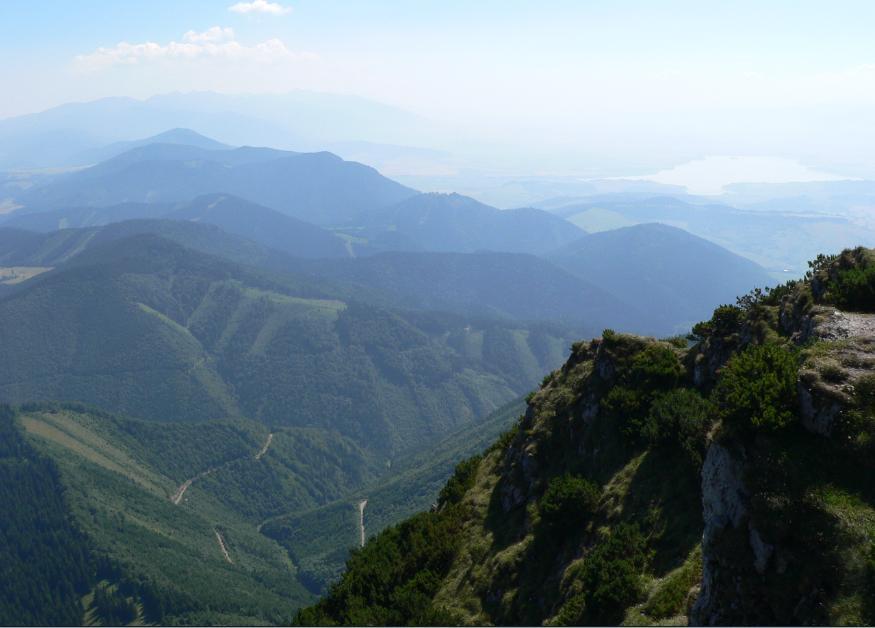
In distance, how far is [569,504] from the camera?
4009cm

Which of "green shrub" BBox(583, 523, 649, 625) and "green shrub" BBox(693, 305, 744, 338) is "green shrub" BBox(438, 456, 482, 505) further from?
"green shrub" BBox(693, 305, 744, 338)

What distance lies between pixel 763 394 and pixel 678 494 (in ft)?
45.3

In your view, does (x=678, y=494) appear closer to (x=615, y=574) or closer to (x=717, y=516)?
(x=615, y=574)

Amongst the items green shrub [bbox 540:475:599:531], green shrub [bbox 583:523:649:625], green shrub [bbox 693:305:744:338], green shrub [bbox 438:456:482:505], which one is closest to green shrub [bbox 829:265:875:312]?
green shrub [bbox 693:305:744:338]

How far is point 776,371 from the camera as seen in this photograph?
80.3 ft

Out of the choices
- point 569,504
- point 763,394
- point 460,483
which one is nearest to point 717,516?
point 763,394

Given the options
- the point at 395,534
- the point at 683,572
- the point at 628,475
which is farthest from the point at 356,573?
the point at 683,572

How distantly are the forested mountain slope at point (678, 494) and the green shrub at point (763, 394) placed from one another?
0.29 ft

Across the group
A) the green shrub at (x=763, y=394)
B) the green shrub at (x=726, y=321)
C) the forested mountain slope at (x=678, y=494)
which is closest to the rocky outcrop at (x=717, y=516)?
the forested mountain slope at (x=678, y=494)

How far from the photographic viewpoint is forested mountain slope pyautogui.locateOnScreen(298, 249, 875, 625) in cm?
2006

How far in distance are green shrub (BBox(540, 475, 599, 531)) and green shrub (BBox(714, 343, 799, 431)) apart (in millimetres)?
16927

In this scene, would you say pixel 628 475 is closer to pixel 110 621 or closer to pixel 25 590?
pixel 110 621

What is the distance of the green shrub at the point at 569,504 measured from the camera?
39.7 meters

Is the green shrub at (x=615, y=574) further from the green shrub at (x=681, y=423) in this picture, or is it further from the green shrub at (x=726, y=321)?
the green shrub at (x=726, y=321)
